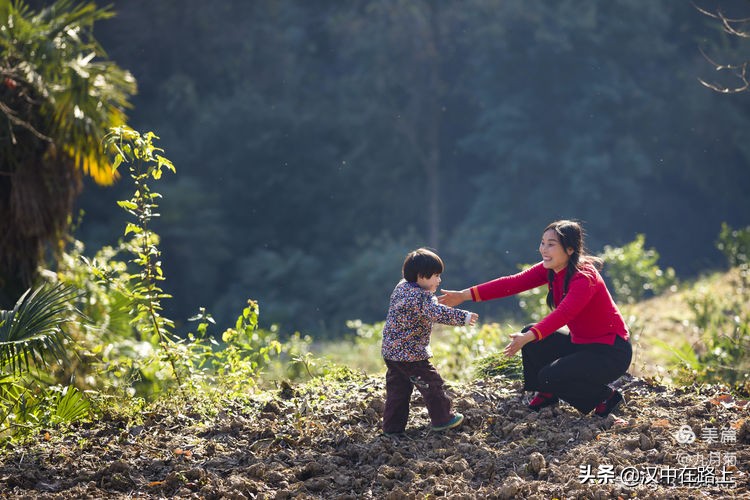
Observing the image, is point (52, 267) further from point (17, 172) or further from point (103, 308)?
point (17, 172)

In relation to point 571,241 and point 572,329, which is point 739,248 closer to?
point 572,329

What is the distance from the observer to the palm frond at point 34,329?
5020mm

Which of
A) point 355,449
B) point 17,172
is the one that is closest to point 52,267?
point 17,172

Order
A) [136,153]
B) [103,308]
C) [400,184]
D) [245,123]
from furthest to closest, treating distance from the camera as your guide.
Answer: [400,184] < [245,123] < [103,308] < [136,153]

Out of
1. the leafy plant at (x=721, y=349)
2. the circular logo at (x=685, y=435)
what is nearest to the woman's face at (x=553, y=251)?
the circular logo at (x=685, y=435)

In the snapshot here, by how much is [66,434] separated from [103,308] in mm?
2667

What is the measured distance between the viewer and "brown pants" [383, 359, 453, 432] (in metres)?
4.92

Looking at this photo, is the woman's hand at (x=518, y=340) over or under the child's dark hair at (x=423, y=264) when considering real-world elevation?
under

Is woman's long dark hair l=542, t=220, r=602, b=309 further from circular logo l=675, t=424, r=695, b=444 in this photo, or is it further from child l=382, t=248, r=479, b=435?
circular logo l=675, t=424, r=695, b=444

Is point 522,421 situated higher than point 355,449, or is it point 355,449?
point 522,421

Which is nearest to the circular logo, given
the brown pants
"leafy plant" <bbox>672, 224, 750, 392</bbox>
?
"leafy plant" <bbox>672, 224, 750, 392</bbox>

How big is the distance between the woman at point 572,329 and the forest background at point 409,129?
59.8 feet

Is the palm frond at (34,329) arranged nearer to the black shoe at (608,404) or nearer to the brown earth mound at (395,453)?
the brown earth mound at (395,453)

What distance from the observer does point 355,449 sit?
4.80 metres
